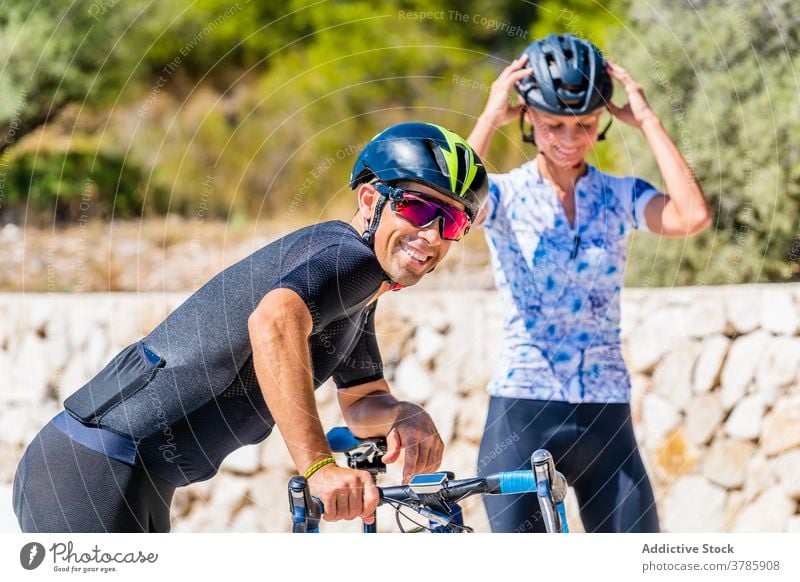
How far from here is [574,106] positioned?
304cm

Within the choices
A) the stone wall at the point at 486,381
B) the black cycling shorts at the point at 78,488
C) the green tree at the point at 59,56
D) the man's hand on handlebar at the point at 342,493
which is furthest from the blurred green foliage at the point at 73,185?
the man's hand on handlebar at the point at 342,493

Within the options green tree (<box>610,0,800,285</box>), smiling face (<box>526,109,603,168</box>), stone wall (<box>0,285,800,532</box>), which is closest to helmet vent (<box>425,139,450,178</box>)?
smiling face (<box>526,109,603,168</box>)

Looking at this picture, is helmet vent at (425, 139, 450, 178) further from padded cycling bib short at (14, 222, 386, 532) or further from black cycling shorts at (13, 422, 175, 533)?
black cycling shorts at (13, 422, 175, 533)

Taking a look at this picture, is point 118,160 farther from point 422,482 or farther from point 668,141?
point 422,482

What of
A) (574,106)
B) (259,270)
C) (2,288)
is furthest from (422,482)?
(2,288)

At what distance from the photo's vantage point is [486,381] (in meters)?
5.16

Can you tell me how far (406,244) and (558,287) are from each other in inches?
33.1

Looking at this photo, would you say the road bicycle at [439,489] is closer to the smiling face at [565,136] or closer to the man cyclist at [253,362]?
the man cyclist at [253,362]

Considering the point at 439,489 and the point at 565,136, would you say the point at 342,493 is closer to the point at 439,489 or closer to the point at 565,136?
the point at 439,489

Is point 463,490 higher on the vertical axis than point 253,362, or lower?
lower

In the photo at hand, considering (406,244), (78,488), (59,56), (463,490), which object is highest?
(59,56)

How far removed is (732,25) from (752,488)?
264cm

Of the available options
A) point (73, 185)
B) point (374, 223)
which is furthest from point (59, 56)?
point (374, 223)

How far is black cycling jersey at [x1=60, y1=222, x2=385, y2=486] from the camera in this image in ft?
7.01
